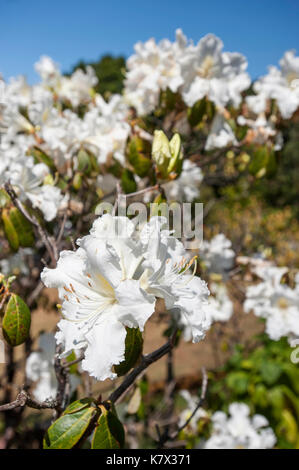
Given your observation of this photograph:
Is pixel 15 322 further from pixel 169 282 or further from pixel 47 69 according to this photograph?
pixel 47 69

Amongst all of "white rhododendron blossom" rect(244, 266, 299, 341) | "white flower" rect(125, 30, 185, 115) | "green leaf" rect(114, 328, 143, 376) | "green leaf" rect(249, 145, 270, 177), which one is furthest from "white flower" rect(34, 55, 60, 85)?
"green leaf" rect(114, 328, 143, 376)

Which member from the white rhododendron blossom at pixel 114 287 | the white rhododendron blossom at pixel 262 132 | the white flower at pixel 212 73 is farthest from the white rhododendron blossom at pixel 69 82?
the white rhododendron blossom at pixel 114 287

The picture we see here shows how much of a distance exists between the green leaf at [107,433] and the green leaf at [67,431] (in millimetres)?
26

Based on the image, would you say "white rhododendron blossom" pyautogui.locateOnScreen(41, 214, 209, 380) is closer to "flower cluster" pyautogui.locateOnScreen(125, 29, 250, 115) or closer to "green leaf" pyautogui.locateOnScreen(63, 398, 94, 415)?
"green leaf" pyautogui.locateOnScreen(63, 398, 94, 415)

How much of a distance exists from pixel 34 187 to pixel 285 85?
4.02 ft

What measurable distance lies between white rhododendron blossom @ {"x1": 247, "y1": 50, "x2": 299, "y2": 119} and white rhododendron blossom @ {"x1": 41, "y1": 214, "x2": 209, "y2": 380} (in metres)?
1.14

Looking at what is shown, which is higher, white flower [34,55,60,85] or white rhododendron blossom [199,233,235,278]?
white flower [34,55,60,85]

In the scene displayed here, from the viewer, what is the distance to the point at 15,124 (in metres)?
1.65

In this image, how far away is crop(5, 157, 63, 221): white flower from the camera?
1260 millimetres

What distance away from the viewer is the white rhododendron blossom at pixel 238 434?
1829mm
